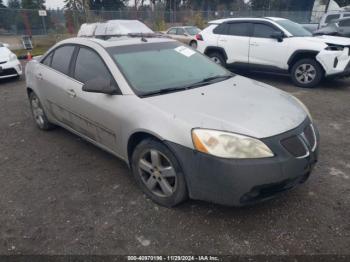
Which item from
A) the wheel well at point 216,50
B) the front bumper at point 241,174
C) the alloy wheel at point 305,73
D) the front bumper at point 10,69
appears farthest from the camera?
the wheel well at point 216,50

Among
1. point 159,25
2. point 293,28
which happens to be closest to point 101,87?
point 293,28

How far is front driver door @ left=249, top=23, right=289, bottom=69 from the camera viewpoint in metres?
7.39

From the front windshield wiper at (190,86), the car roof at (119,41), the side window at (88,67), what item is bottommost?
the front windshield wiper at (190,86)

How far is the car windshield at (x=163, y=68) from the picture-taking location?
10.3 feet

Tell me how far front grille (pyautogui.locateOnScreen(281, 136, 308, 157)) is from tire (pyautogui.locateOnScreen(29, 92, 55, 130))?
12.0ft

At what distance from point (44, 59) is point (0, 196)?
220 cm

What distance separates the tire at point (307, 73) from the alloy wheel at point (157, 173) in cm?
569

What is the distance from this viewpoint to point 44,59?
4.51 meters

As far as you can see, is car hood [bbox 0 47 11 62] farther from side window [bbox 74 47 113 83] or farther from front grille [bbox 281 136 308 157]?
front grille [bbox 281 136 308 157]

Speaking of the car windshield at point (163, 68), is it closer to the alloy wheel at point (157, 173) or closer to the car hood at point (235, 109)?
the car hood at point (235, 109)

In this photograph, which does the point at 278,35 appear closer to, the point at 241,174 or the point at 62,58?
the point at 62,58

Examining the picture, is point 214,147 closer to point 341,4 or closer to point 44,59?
point 44,59

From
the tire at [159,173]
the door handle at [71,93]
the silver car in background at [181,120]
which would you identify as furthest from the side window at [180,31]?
the tire at [159,173]

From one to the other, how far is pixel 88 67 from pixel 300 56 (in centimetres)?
553
